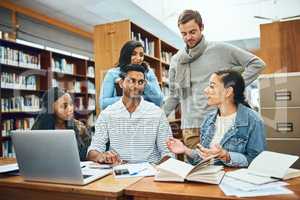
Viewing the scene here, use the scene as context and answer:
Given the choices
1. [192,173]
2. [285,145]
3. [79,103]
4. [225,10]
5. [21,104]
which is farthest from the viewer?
[225,10]

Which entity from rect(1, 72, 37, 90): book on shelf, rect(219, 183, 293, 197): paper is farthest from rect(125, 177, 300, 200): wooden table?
rect(1, 72, 37, 90): book on shelf

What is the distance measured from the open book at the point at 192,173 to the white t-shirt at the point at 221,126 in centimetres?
45

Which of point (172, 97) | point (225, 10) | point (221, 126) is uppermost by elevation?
point (225, 10)

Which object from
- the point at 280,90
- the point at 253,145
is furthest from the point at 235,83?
the point at 280,90

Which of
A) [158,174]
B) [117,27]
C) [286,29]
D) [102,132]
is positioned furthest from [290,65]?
[158,174]

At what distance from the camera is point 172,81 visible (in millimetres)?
2127

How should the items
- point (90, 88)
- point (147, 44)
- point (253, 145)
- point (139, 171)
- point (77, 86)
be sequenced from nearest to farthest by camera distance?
point (139, 171), point (253, 145), point (147, 44), point (77, 86), point (90, 88)

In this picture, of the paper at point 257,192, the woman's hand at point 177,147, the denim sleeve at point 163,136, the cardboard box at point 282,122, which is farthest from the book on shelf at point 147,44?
the paper at point 257,192

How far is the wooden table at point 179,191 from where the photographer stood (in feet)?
3.12

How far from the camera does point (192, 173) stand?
112 cm

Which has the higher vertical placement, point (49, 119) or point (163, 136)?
point (49, 119)

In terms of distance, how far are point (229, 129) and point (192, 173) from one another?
0.56 metres

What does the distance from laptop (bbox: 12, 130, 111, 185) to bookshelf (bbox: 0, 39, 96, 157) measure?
1764 mm

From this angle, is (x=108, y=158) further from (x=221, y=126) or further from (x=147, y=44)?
(x=147, y=44)
